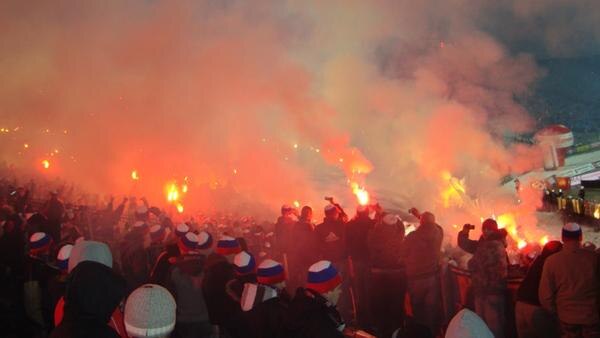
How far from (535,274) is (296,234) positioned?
3.05 metres

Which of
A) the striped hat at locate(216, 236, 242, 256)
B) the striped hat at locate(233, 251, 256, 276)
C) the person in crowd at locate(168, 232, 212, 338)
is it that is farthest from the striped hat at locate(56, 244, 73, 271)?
the striped hat at locate(233, 251, 256, 276)

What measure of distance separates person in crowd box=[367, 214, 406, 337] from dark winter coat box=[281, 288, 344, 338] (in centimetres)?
304

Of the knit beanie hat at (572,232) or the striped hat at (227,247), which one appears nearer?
the knit beanie hat at (572,232)

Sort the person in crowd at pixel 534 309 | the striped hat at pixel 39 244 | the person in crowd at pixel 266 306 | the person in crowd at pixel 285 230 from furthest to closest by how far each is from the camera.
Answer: the person in crowd at pixel 285 230
the striped hat at pixel 39 244
the person in crowd at pixel 534 309
the person in crowd at pixel 266 306

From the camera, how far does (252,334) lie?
2.89 meters

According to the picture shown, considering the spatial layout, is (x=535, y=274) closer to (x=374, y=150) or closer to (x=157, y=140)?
(x=374, y=150)

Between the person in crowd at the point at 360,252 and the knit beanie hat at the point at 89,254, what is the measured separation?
378 centimetres

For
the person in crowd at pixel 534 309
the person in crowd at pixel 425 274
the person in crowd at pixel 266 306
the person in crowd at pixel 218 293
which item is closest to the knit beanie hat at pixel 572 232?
the person in crowd at pixel 534 309

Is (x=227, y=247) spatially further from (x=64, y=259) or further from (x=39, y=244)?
(x=39, y=244)

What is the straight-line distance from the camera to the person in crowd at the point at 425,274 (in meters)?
4.98

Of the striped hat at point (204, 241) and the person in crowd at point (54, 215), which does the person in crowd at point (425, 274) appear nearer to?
the striped hat at point (204, 241)

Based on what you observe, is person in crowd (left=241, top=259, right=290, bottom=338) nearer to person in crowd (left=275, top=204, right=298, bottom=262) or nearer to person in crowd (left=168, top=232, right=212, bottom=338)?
person in crowd (left=168, top=232, right=212, bottom=338)

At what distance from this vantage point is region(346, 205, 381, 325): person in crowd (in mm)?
5887

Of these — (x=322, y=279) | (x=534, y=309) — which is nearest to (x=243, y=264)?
(x=322, y=279)
